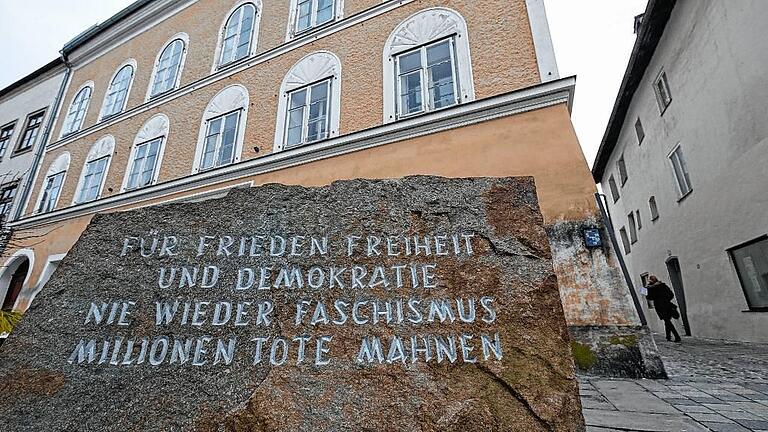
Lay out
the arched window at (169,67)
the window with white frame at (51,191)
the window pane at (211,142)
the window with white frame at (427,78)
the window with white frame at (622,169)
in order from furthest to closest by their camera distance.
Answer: the window with white frame at (622,169)
the window with white frame at (51,191)
the arched window at (169,67)
the window pane at (211,142)
the window with white frame at (427,78)

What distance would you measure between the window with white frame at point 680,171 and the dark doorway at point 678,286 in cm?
201

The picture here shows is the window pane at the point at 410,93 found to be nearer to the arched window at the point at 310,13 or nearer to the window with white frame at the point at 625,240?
the arched window at the point at 310,13

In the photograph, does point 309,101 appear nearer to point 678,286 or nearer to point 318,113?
point 318,113

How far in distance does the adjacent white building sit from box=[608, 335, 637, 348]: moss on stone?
464 centimetres

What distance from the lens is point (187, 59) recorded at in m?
11.3

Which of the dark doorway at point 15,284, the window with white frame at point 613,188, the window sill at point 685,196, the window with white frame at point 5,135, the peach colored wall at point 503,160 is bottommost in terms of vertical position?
the dark doorway at point 15,284

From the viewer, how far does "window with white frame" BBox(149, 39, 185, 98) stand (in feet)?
37.3

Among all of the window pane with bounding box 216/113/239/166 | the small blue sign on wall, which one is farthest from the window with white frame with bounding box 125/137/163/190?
the small blue sign on wall

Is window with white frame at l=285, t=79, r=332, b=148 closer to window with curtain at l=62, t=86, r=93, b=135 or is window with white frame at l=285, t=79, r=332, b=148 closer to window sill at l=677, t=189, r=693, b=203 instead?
window sill at l=677, t=189, r=693, b=203

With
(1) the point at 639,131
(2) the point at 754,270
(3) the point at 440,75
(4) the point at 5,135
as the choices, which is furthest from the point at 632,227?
(4) the point at 5,135

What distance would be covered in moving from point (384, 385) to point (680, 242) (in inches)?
441

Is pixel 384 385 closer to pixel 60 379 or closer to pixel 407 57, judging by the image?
pixel 60 379

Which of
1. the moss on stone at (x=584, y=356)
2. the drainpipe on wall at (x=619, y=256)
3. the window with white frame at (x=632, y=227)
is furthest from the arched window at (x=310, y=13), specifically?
the window with white frame at (x=632, y=227)

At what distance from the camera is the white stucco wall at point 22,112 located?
14195 millimetres
